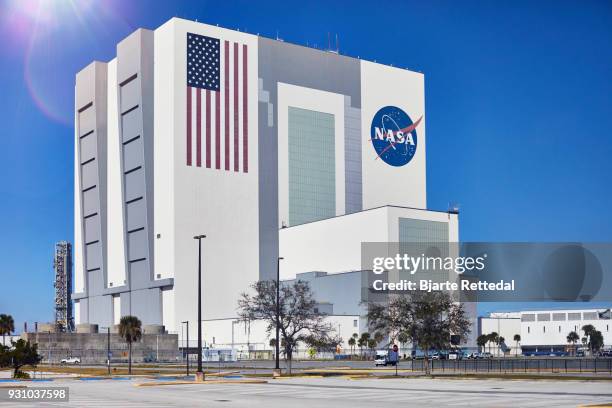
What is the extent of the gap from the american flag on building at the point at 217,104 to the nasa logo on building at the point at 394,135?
3330 centimetres

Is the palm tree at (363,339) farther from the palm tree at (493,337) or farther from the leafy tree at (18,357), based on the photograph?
the leafy tree at (18,357)

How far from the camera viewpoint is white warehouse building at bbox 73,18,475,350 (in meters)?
157

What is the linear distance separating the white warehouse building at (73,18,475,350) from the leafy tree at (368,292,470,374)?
272ft

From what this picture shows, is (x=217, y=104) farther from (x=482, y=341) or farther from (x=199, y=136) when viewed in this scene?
(x=482, y=341)

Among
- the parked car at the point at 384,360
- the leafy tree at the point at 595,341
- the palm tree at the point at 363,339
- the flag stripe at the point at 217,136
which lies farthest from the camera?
the leafy tree at the point at 595,341

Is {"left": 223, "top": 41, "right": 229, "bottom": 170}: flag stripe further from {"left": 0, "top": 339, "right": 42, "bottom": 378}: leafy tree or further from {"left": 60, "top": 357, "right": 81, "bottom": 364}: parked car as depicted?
{"left": 0, "top": 339, "right": 42, "bottom": 378}: leafy tree

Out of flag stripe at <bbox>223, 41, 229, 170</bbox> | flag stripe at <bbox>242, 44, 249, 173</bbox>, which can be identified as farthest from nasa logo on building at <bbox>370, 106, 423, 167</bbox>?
flag stripe at <bbox>223, 41, 229, 170</bbox>

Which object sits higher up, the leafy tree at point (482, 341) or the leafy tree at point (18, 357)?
the leafy tree at point (18, 357)

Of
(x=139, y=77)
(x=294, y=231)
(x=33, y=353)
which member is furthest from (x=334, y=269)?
(x=33, y=353)

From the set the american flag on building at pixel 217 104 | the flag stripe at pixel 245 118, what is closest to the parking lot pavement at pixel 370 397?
the american flag on building at pixel 217 104

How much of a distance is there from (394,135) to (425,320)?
120982 mm

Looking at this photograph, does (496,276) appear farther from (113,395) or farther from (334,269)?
(113,395)

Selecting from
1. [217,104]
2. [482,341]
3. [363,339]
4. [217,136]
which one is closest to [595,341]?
[482,341]

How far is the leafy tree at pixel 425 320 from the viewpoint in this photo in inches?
2771
